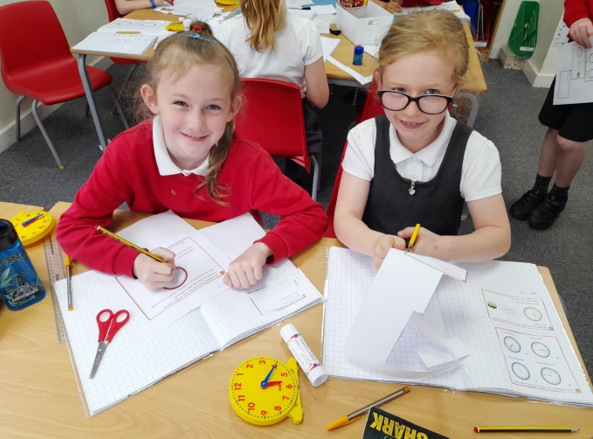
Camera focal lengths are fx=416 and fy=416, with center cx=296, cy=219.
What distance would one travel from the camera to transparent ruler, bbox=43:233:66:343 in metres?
0.81

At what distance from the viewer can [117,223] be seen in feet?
3.46

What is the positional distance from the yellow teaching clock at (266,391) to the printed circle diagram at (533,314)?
1.57 ft

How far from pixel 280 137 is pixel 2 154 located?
6.66ft

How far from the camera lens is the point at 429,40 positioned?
0.97m

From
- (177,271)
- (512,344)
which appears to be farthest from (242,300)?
(512,344)

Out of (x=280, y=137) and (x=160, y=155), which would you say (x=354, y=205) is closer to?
(x=160, y=155)

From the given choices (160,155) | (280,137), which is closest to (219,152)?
(160,155)

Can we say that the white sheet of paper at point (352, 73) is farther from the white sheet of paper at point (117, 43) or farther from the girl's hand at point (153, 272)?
the girl's hand at point (153, 272)

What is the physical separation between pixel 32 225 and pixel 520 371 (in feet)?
3.54

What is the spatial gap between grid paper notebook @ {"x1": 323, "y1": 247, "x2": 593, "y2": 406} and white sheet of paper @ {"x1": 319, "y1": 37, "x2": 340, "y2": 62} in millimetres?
1456

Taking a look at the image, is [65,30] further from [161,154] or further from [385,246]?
[385,246]

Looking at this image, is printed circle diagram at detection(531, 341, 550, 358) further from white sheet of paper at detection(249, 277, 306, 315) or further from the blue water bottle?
the blue water bottle

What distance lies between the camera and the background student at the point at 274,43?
158 cm

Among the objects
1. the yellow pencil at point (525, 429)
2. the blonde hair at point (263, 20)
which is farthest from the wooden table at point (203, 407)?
the blonde hair at point (263, 20)
